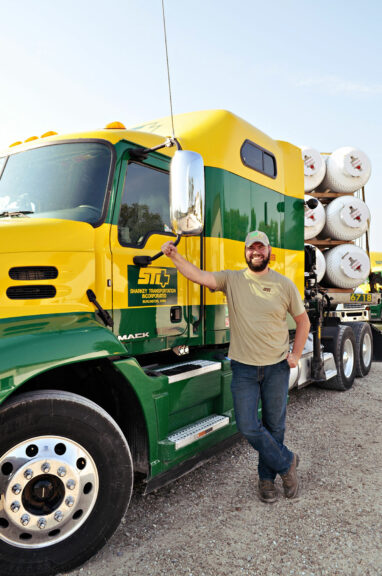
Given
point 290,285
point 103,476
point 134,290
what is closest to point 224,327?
point 290,285

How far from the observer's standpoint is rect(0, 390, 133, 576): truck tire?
232 cm

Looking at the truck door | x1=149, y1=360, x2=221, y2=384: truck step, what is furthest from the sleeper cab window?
x1=149, y1=360, x2=221, y2=384: truck step

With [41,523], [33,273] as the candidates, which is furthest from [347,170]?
[41,523]

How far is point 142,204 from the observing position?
130 inches

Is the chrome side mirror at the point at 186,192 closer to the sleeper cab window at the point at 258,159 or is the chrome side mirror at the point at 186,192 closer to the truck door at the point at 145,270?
the truck door at the point at 145,270

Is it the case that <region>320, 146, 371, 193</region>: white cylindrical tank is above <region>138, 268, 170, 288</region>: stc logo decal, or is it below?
above

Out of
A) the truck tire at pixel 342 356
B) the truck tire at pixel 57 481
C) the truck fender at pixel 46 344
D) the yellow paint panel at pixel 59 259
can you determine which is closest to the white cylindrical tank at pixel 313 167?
the truck tire at pixel 342 356

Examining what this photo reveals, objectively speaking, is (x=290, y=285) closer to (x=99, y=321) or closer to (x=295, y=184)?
(x=99, y=321)

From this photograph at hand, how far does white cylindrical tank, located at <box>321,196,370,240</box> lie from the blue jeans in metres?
4.92

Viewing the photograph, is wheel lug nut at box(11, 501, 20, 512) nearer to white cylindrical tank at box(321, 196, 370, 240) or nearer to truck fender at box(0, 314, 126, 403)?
truck fender at box(0, 314, 126, 403)

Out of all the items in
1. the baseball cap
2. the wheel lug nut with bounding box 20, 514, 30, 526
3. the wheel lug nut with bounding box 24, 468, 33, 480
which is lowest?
the wheel lug nut with bounding box 20, 514, 30, 526

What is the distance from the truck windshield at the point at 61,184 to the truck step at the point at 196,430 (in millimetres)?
1621

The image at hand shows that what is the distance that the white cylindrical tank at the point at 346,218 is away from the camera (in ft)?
25.1

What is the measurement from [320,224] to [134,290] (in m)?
5.22
